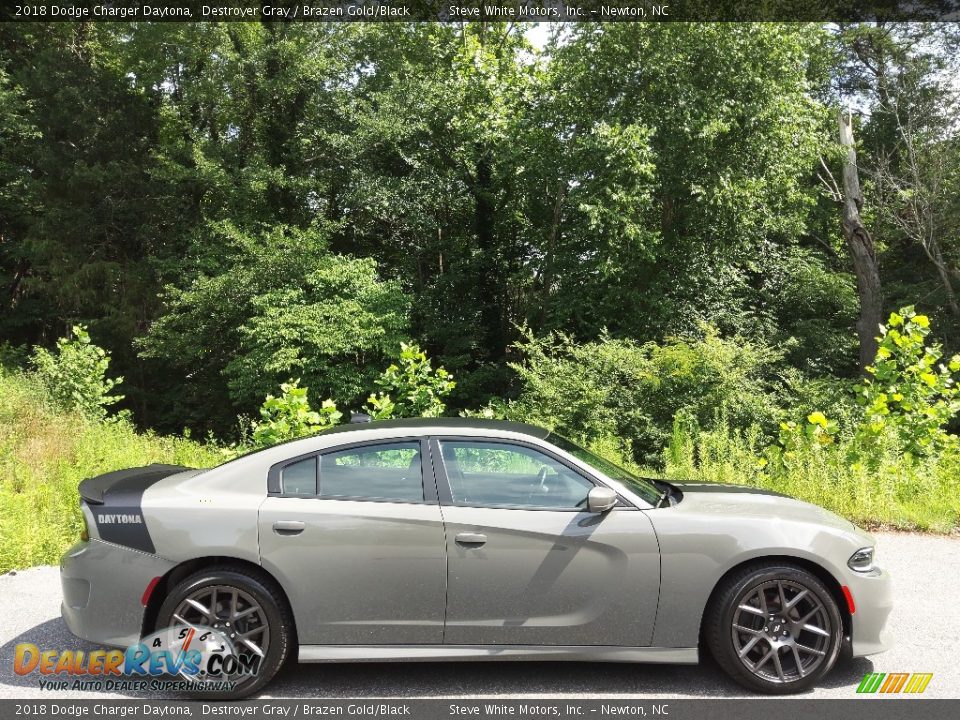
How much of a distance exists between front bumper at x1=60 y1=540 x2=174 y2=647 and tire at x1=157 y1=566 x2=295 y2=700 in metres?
0.16

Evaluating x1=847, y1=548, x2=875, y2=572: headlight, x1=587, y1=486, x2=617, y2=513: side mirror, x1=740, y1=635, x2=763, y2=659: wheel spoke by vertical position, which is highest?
x1=587, y1=486, x2=617, y2=513: side mirror

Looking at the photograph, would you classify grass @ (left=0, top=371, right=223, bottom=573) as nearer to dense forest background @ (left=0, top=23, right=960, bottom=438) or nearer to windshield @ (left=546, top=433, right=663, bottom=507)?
windshield @ (left=546, top=433, right=663, bottom=507)

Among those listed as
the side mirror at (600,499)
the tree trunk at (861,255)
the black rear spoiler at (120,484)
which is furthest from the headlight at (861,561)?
the tree trunk at (861,255)

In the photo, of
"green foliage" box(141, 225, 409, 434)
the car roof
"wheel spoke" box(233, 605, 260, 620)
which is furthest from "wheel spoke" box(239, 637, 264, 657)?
"green foliage" box(141, 225, 409, 434)

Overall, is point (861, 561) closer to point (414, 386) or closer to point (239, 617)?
point (239, 617)

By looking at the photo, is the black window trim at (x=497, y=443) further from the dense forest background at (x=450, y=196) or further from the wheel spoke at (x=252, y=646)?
the dense forest background at (x=450, y=196)

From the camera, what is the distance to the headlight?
4.21 meters

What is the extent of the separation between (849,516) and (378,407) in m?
5.61

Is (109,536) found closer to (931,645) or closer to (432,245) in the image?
(931,645)

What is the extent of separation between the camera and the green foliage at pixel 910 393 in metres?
8.57

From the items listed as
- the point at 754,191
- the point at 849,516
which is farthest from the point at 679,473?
the point at 754,191

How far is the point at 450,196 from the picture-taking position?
23.0 meters

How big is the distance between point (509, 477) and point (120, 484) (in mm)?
2350

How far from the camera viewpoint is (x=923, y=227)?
2098 cm
